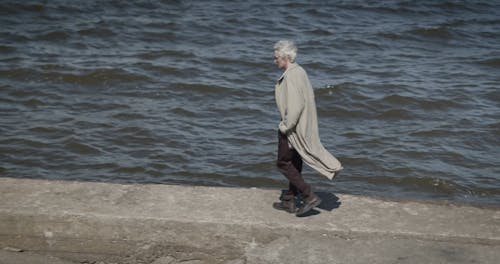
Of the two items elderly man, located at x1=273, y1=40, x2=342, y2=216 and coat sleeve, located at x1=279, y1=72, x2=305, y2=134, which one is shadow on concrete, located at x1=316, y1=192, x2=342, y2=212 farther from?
coat sleeve, located at x1=279, y1=72, x2=305, y2=134

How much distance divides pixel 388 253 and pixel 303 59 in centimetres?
1015

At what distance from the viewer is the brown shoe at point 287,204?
6.32 m

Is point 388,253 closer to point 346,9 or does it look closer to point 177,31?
point 177,31

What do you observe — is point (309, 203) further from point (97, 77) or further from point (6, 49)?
point (6, 49)

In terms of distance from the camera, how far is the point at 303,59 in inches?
615

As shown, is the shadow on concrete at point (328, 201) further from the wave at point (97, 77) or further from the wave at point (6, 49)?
the wave at point (6, 49)

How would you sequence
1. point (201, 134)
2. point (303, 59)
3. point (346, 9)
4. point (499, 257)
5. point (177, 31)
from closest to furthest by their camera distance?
point (499, 257) < point (201, 134) < point (303, 59) < point (177, 31) < point (346, 9)

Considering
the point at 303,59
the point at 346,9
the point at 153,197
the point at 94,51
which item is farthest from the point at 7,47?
the point at 153,197

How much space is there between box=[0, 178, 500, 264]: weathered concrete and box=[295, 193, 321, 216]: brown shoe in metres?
0.07

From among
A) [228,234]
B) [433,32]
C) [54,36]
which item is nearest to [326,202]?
[228,234]

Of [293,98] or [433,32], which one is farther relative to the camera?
[433,32]

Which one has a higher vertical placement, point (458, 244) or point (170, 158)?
point (458, 244)

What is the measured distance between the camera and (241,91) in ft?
44.5

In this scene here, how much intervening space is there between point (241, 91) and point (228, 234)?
7.76 meters
